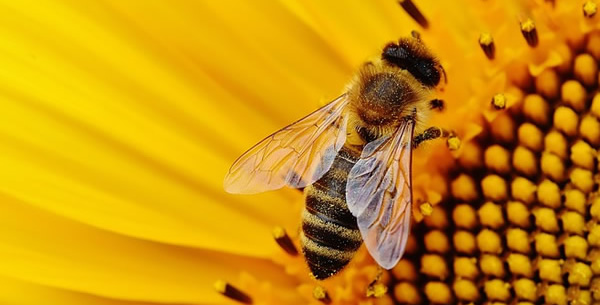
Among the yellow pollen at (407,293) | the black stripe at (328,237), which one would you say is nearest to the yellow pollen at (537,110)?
the yellow pollen at (407,293)

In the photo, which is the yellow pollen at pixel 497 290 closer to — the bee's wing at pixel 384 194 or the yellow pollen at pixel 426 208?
the yellow pollen at pixel 426 208

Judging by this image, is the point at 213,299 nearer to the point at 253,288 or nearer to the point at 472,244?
the point at 253,288

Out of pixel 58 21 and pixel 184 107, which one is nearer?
pixel 58 21

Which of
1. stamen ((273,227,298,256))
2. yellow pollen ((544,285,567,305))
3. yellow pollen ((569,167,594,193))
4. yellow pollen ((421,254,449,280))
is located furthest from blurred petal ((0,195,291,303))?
yellow pollen ((569,167,594,193))

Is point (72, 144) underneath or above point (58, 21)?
underneath

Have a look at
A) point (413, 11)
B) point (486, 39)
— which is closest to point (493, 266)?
point (486, 39)

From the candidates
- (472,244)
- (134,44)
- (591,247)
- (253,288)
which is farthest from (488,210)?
(134,44)

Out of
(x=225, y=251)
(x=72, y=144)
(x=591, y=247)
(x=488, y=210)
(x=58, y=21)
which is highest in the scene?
(x=58, y=21)
